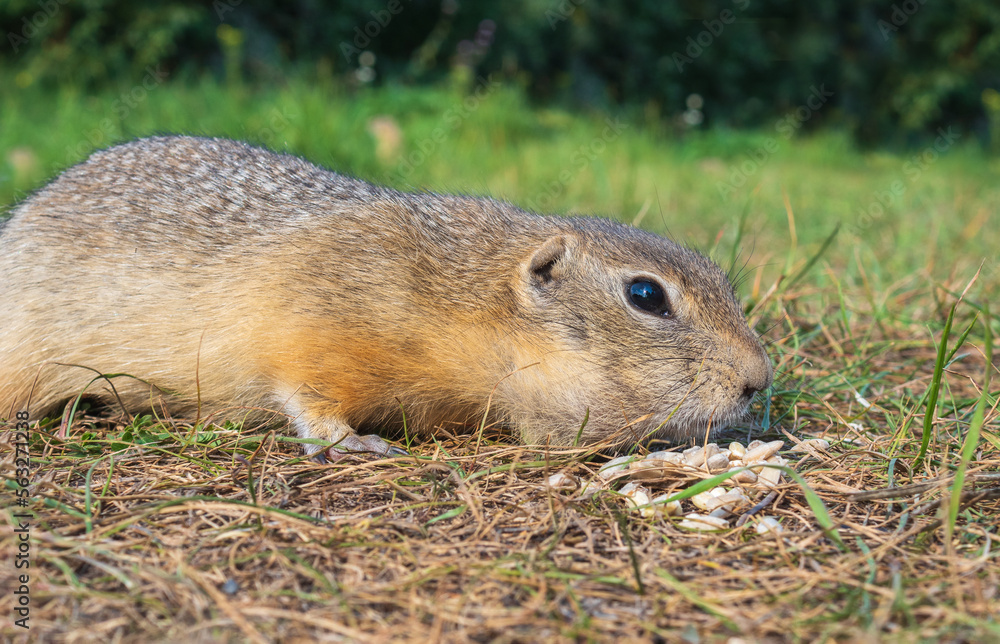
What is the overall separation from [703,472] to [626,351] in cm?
54

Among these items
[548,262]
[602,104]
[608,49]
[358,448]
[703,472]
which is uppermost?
[608,49]

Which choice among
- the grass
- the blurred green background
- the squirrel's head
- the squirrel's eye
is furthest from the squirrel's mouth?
the blurred green background

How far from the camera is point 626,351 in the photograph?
115 inches

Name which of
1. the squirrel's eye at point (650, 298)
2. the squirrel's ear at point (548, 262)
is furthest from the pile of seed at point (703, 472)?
the squirrel's ear at point (548, 262)

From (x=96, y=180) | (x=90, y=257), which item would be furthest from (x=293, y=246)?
(x=96, y=180)

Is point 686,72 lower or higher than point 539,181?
higher

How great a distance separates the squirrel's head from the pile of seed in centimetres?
13

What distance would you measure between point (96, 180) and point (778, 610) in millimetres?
3414

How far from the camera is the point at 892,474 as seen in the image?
2.57m

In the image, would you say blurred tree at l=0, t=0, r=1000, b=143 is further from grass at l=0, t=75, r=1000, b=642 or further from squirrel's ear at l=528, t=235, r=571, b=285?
grass at l=0, t=75, r=1000, b=642

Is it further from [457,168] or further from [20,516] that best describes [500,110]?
[20,516]

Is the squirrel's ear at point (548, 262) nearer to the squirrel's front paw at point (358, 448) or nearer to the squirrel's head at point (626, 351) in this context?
the squirrel's head at point (626, 351)

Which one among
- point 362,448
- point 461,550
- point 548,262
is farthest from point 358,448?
point 548,262

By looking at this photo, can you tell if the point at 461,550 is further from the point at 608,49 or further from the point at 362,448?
the point at 608,49
